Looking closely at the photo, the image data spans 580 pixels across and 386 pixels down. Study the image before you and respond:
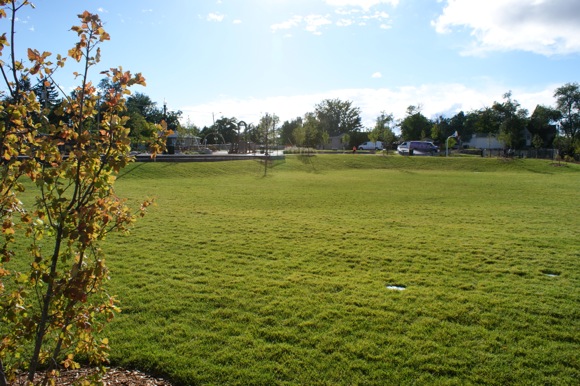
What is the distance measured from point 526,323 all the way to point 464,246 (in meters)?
3.90

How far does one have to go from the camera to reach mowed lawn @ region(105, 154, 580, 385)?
393 cm

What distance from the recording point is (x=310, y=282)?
245 inches

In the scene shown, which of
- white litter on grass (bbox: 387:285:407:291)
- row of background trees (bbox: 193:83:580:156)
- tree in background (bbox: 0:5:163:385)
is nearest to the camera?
tree in background (bbox: 0:5:163:385)

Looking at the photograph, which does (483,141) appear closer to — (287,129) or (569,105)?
(569,105)

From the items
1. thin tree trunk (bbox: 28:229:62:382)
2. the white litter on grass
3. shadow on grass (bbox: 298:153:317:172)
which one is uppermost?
shadow on grass (bbox: 298:153:317:172)

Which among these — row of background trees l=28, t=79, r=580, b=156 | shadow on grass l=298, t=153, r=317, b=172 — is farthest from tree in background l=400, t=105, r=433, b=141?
shadow on grass l=298, t=153, r=317, b=172

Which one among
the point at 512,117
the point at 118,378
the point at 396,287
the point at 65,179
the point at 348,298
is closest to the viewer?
the point at 65,179

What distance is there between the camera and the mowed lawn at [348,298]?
155 inches

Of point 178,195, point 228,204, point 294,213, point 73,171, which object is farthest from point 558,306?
point 178,195

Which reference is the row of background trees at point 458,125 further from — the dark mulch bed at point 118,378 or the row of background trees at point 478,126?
the dark mulch bed at point 118,378

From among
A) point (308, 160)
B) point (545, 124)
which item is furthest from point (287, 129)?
point (308, 160)

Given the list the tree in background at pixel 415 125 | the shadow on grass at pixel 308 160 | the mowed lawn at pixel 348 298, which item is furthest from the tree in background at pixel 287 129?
the mowed lawn at pixel 348 298

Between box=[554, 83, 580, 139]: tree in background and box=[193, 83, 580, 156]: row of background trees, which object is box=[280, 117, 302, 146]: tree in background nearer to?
box=[193, 83, 580, 156]: row of background trees

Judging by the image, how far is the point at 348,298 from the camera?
5602mm
